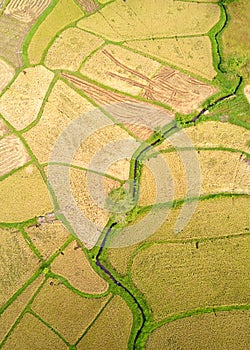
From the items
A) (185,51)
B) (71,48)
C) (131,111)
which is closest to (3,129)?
(71,48)

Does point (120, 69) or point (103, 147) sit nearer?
point (103, 147)

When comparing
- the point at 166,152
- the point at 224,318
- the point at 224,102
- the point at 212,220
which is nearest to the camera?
the point at 224,318

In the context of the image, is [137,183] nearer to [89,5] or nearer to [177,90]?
[177,90]

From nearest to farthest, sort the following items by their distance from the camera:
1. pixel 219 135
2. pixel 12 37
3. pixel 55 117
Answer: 1. pixel 219 135
2. pixel 55 117
3. pixel 12 37

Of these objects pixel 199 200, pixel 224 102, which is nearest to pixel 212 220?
pixel 199 200

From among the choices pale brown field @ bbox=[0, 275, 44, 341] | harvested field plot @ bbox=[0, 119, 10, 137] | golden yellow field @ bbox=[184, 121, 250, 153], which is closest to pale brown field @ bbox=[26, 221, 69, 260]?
pale brown field @ bbox=[0, 275, 44, 341]

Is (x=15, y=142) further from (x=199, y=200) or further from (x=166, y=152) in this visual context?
(x=199, y=200)
